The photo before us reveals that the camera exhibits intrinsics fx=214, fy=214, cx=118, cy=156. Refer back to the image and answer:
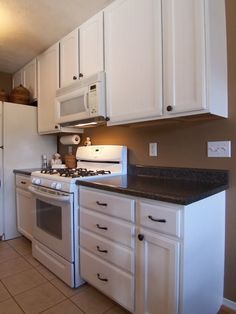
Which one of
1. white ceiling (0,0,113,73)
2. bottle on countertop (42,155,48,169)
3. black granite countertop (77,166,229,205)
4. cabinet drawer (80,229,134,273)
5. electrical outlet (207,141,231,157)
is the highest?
white ceiling (0,0,113,73)

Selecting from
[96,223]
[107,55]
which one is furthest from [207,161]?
[107,55]

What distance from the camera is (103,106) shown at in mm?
1878

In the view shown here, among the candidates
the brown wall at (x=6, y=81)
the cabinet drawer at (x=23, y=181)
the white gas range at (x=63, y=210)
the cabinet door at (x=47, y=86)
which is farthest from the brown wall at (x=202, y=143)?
the brown wall at (x=6, y=81)

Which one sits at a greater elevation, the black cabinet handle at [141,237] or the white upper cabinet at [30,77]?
the white upper cabinet at [30,77]

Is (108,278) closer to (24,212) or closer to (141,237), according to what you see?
(141,237)

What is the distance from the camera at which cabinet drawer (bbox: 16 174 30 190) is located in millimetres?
2432

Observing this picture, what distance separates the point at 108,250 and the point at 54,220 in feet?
2.15

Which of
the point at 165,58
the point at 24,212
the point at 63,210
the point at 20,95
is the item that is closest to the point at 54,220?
the point at 63,210

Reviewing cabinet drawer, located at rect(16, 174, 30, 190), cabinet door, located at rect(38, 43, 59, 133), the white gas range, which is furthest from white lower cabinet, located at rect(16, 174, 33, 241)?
cabinet door, located at rect(38, 43, 59, 133)

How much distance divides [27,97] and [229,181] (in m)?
2.59

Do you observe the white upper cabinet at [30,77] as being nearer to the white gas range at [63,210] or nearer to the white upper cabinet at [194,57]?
the white gas range at [63,210]

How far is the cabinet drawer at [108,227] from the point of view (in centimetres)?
132

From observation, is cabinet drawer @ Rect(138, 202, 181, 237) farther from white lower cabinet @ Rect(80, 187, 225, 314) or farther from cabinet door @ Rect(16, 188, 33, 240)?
cabinet door @ Rect(16, 188, 33, 240)

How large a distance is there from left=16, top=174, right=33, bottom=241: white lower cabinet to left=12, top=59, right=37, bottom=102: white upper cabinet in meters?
1.13
